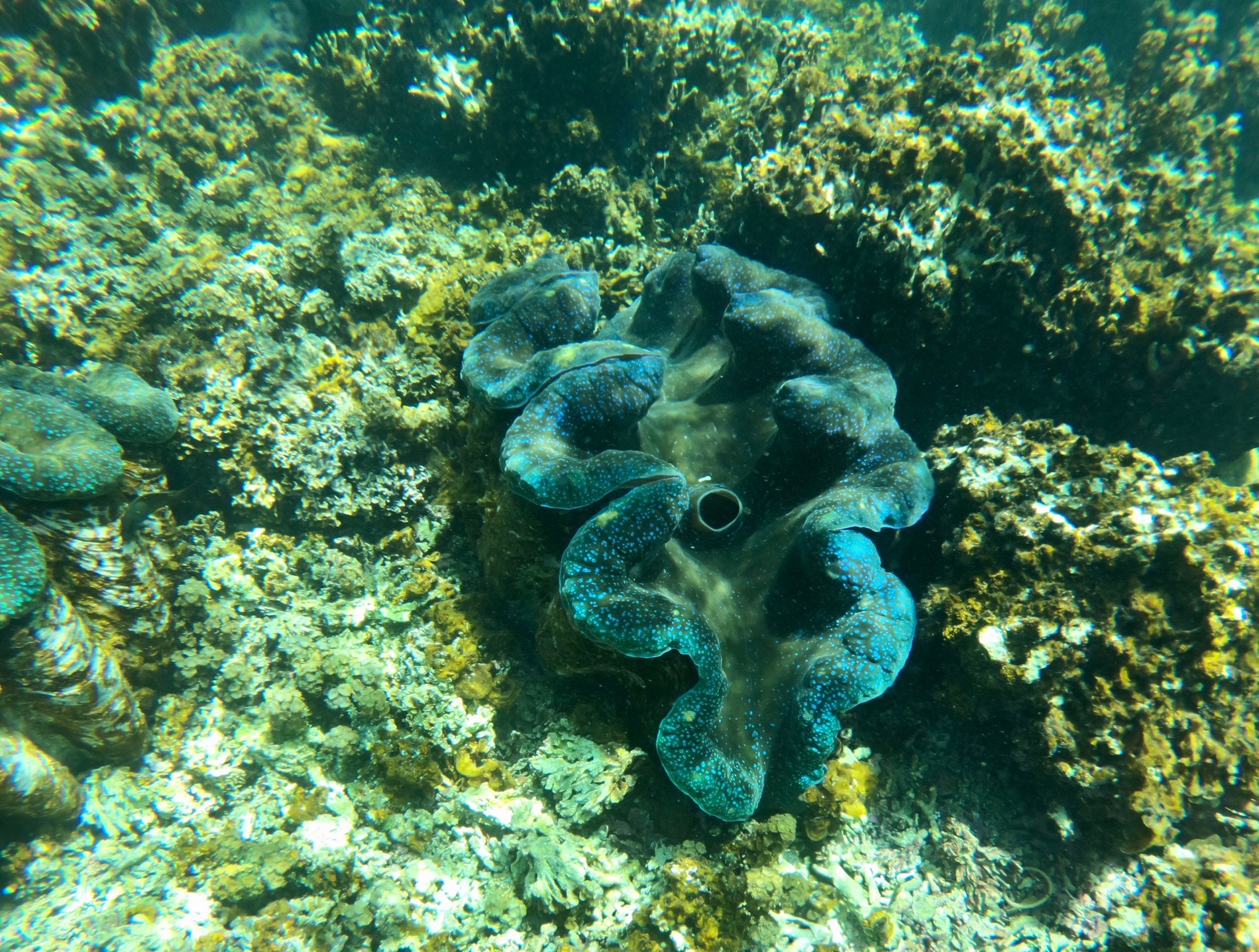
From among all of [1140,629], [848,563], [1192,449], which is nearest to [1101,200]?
[1192,449]

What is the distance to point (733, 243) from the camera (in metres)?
3.88

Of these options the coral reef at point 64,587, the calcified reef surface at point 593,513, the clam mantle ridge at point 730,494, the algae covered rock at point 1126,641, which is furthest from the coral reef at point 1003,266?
the coral reef at point 64,587

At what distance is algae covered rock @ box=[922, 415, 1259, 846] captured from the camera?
2166 mm

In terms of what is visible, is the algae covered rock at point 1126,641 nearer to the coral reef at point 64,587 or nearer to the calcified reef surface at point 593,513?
the calcified reef surface at point 593,513

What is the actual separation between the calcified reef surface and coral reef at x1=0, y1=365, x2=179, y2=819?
3.2 inches

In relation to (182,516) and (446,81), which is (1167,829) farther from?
(446,81)

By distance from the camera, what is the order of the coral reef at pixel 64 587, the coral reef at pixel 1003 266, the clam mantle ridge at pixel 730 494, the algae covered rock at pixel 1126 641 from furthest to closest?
the coral reef at pixel 1003 266 < the coral reef at pixel 64 587 < the algae covered rock at pixel 1126 641 < the clam mantle ridge at pixel 730 494

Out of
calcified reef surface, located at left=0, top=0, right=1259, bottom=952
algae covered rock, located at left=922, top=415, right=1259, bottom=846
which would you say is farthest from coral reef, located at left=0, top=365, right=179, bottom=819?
algae covered rock, located at left=922, top=415, right=1259, bottom=846

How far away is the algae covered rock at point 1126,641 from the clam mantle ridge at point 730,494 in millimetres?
562

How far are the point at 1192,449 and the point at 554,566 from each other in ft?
13.3

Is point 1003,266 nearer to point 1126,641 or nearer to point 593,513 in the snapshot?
point 1126,641

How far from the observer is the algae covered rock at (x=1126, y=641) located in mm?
2166

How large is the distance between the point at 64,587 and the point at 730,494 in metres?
3.42

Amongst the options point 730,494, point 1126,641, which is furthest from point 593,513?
point 1126,641
